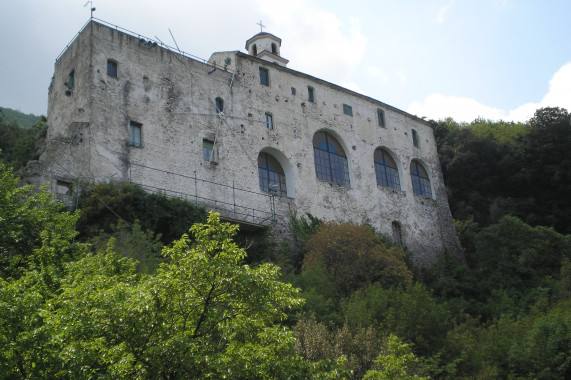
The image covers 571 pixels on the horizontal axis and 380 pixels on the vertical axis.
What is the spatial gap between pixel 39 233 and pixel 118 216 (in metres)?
8.70

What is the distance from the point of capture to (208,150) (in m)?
29.2

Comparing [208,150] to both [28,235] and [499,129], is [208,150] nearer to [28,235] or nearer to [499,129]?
[28,235]

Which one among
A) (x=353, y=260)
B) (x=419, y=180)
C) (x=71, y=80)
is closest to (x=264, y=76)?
(x=71, y=80)

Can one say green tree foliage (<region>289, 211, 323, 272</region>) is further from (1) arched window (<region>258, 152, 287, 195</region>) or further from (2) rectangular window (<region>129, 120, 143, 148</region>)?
(2) rectangular window (<region>129, 120, 143, 148</region>)

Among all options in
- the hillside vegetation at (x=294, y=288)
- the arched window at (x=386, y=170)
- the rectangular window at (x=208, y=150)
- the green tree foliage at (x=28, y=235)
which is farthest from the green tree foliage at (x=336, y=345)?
the arched window at (x=386, y=170)

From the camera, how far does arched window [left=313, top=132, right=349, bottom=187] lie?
111ft

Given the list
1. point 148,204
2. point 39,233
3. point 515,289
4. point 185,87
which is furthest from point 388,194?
point 39,233

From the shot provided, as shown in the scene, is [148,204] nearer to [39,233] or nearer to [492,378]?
[39,233]

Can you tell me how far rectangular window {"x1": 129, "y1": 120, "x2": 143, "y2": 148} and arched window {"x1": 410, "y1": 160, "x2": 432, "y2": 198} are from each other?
57.1 ft

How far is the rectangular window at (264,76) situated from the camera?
33031 millimetres

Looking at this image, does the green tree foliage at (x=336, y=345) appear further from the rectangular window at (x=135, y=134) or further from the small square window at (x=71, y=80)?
the small square window at (x=71, y=80)

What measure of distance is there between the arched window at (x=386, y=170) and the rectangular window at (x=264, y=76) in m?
7.96

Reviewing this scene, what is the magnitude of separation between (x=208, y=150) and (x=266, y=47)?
14462 mm

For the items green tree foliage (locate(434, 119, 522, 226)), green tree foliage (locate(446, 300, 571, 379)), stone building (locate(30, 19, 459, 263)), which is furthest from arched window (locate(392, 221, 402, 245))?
green tree foliage (locate(446, 300, 571, 379))
